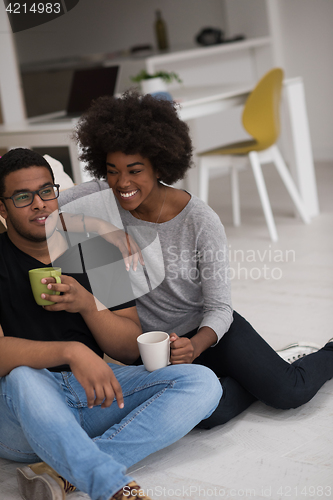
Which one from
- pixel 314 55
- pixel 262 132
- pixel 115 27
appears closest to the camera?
Answer: pixel 262 132

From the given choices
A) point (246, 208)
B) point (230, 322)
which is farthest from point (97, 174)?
point (246, 208)

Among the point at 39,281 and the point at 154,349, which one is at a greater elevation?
the point at 39,281

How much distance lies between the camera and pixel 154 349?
1313mm

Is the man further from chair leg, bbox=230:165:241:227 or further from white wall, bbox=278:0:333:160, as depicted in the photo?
white wall, bbox=278:0:333:160

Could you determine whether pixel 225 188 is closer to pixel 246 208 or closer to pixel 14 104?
pixel 246 208

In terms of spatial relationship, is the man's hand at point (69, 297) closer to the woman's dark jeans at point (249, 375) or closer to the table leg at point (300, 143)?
the woman's dark jeans at point (249, 375)

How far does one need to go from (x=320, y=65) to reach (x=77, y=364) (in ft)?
15.6

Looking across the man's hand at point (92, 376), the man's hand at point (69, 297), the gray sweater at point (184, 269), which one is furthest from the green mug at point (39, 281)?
the gray sweater at point (184, 269)

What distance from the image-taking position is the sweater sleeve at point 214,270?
1473mm

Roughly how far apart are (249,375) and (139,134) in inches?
26.5

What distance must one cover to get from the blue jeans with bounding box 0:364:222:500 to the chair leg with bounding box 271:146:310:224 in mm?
2213

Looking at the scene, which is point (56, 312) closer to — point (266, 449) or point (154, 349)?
point (154, 349)

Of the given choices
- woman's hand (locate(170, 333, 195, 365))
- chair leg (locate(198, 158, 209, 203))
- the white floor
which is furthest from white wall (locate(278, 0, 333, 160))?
woman's hand (locate(170, 333, 195, 365))

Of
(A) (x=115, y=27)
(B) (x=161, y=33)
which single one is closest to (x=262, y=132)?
(B) (x=161, y=33)
